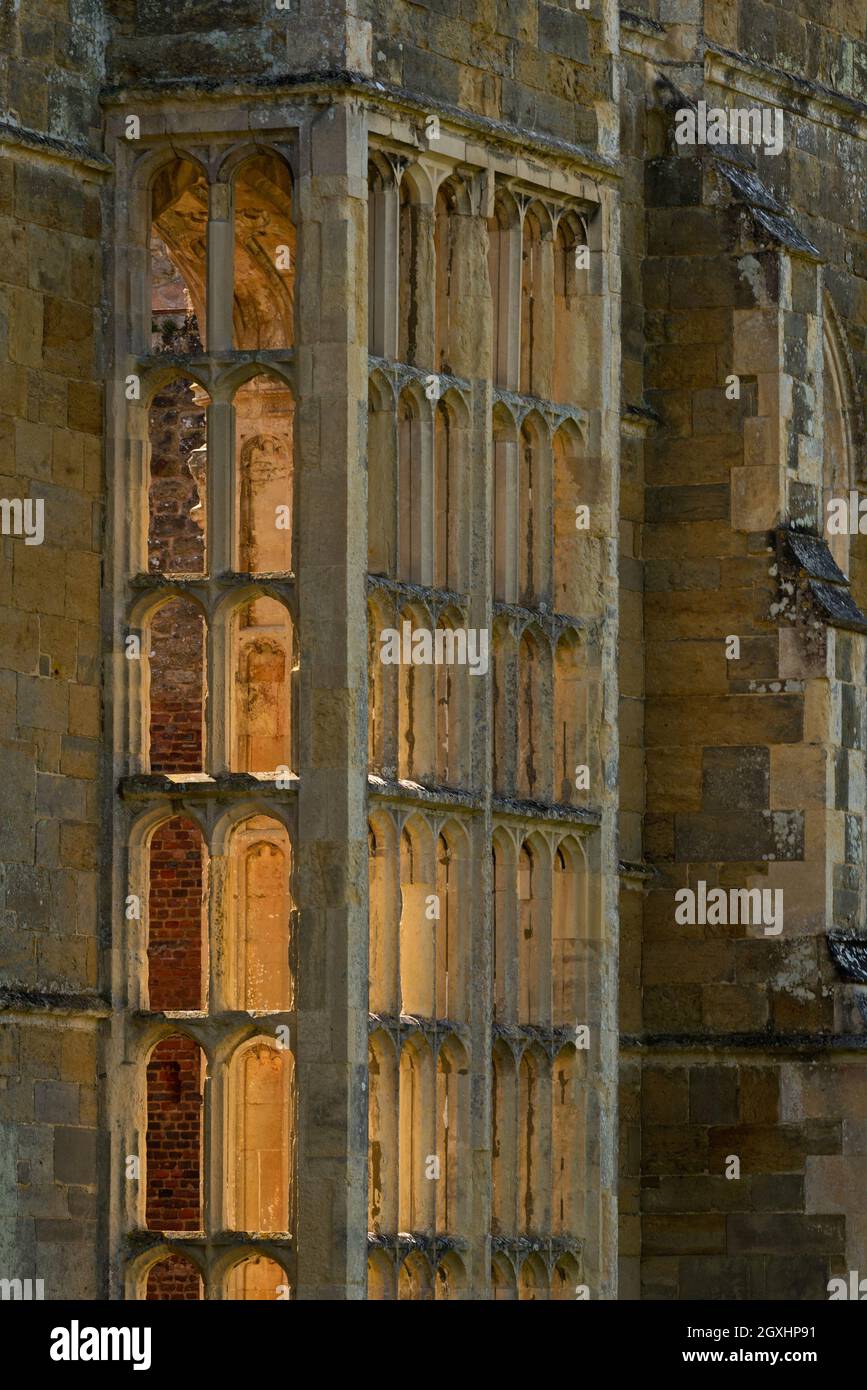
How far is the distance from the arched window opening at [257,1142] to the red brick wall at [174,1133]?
721cm

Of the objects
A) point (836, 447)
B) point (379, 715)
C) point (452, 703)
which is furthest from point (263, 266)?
point (836, 447)

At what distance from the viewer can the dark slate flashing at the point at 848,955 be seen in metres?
25.1

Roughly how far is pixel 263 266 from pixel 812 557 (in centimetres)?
406

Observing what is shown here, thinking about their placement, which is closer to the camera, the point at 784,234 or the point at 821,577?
the point at 821,577

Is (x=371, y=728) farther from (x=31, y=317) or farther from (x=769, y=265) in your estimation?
(x=769, y=265)

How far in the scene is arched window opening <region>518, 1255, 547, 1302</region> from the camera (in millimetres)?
22484

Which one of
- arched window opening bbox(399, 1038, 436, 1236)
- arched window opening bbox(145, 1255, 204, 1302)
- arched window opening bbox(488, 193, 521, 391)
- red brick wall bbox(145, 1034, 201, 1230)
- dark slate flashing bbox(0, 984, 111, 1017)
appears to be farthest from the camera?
red brick wall bbox(145, 1034, 201, 1230)

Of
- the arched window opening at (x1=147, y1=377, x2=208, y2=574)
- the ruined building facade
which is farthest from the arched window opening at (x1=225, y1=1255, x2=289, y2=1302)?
the arched window opening at (x1=147, y1=377, x2=208, y2=574)

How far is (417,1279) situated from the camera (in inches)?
856

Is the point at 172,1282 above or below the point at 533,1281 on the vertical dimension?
above

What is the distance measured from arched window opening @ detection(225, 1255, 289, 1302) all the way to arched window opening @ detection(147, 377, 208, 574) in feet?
28.0

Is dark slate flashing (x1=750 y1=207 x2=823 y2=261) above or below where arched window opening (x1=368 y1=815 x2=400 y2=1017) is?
above

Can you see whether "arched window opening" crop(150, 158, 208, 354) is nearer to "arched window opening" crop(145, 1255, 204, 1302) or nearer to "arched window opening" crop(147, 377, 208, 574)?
"arched window opening" crop(147, 377, 208, 574)

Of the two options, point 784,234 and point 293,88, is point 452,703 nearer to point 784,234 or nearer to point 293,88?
point 293,88
